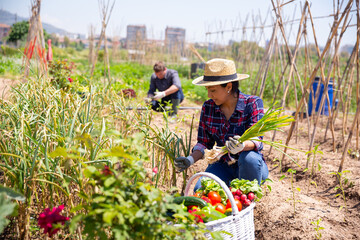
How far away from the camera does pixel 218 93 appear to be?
189 cm

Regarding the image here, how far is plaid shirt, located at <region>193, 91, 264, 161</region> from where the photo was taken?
191cm

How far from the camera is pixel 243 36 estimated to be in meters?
7.19

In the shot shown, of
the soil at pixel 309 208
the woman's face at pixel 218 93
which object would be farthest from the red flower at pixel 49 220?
the woman's face at pixel 218 93

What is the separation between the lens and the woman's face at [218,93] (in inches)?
73.5

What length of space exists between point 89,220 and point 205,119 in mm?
1332

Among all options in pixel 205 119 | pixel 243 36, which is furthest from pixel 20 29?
pixel 205 119

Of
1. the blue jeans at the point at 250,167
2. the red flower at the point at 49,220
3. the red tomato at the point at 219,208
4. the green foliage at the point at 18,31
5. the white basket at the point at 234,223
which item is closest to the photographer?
the red flower at the point at 49,220

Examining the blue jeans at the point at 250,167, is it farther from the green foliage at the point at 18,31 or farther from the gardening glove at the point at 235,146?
the green foliage at the point at 18,31

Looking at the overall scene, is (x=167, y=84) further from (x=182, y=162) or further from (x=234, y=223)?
(x=234, y=223)

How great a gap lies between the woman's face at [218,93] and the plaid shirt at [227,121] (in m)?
0.10

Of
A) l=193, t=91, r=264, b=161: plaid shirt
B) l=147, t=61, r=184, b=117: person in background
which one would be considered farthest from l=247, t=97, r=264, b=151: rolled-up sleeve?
l=147, t=61, r=184, b=117: person in background

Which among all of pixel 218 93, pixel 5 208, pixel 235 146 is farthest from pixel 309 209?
pixel 5 208

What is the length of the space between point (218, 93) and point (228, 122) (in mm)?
236

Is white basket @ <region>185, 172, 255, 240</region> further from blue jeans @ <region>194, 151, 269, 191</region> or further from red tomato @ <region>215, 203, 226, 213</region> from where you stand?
blue jeans @ <region>194, 151, 269, 191</region>
